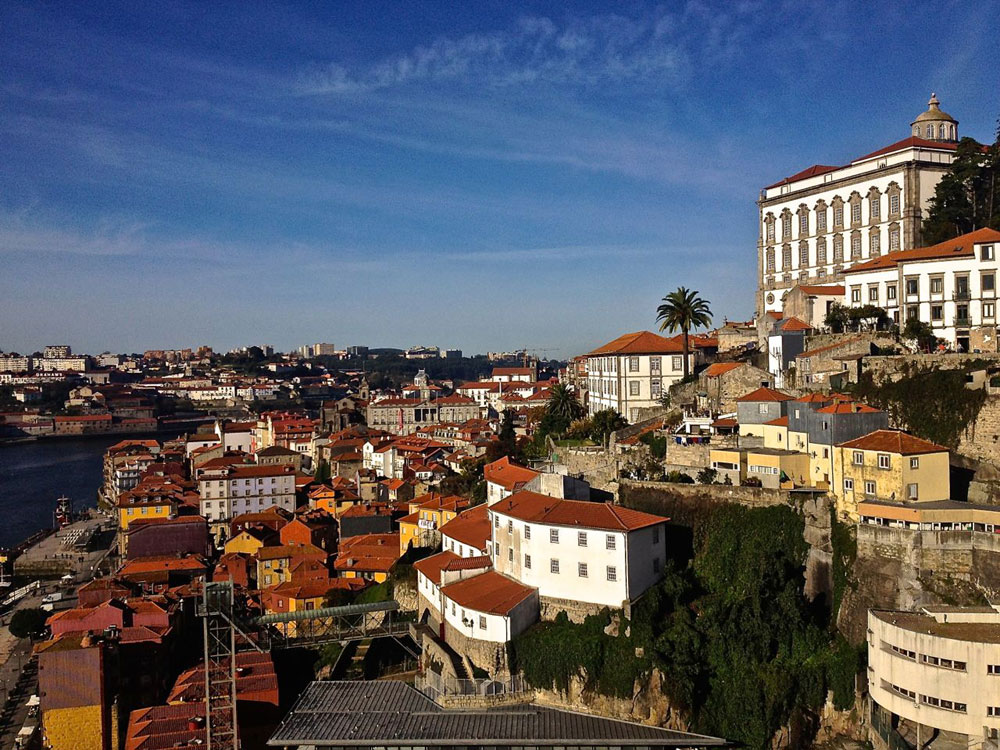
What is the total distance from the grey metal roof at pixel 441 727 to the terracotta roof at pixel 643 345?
58.7 feet

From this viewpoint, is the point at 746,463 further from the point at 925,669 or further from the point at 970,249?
the point at 970,249

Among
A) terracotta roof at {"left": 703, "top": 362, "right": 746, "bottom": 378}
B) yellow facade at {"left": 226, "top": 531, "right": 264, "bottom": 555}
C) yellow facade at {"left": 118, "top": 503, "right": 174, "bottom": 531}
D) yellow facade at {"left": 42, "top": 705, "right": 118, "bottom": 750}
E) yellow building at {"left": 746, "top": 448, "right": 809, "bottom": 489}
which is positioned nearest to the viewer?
yellow building at {"left": 746, "top": 448, "right": 809, "bottom": 489}

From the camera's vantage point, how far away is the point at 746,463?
24531mm

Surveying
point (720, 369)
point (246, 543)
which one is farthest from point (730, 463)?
point (246, 543)

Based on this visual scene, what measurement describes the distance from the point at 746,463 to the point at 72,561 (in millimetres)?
Result: 40446

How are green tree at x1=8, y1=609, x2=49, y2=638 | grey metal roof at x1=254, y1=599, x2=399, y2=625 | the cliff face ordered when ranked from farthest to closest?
green tree at x1=8, y1=609, x2=49, y2=638
grey metal roof at x1=254, y1=599, x2=399, y2=625
the cliff face

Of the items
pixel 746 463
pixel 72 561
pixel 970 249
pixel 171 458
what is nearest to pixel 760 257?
pixel 970 249

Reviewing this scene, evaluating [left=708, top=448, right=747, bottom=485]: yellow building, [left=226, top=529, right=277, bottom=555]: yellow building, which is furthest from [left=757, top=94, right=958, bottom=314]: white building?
[left=226, top=529, right=277, bottom=555]: yellow building

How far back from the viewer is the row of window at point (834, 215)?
122ft

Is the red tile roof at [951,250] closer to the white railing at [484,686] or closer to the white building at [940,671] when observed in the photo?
the white building at [940,671]

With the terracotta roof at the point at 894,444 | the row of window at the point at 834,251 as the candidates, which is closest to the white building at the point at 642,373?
the row of window at the point at 834,251

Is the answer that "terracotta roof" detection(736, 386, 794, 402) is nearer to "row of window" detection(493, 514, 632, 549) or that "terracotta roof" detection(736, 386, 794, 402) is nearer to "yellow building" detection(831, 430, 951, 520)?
"yellow building" detection(831, 430, 951, 520)

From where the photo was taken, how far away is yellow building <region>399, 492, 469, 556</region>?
34.7 m

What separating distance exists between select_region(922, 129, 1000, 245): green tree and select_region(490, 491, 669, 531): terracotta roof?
20.2 m
